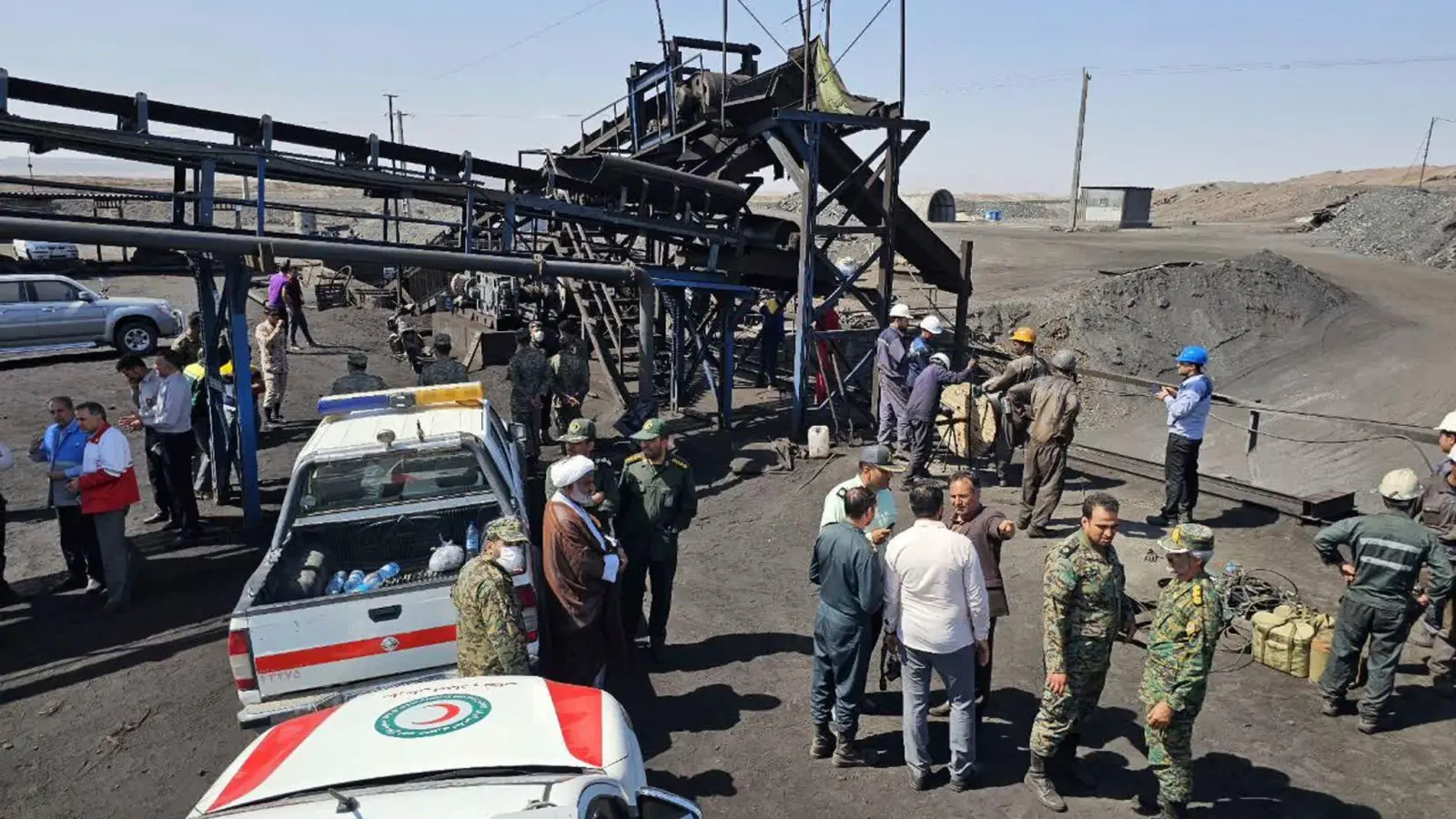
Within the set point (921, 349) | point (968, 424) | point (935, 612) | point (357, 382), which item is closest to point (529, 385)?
point (357, 382)

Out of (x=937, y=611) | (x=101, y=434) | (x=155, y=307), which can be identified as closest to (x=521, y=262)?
(x=101, y=434)

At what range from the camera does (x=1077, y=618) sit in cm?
467

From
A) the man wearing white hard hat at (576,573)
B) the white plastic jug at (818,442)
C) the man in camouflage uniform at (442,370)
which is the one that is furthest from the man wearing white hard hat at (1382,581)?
the man in camouflage uniform at (442,370)

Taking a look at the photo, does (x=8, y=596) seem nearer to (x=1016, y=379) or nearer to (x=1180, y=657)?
(x=1180, y=657)

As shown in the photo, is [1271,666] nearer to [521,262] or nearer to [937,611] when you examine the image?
[937,611]

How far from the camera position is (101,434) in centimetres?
736

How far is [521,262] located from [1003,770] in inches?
287

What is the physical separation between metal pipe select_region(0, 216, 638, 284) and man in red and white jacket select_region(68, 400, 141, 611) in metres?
1.53

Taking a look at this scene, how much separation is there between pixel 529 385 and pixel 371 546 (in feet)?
17.6

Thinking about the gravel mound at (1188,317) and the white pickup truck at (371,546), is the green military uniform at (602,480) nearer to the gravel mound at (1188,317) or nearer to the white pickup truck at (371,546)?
the white pickup truck at (371,546)

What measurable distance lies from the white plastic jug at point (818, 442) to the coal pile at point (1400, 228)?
20194 millimetres

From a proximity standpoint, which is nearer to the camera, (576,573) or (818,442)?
(576,573)

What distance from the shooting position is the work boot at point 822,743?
17.9 feet

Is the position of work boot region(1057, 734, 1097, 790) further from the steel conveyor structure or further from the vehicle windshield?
the steel conveyor structure
